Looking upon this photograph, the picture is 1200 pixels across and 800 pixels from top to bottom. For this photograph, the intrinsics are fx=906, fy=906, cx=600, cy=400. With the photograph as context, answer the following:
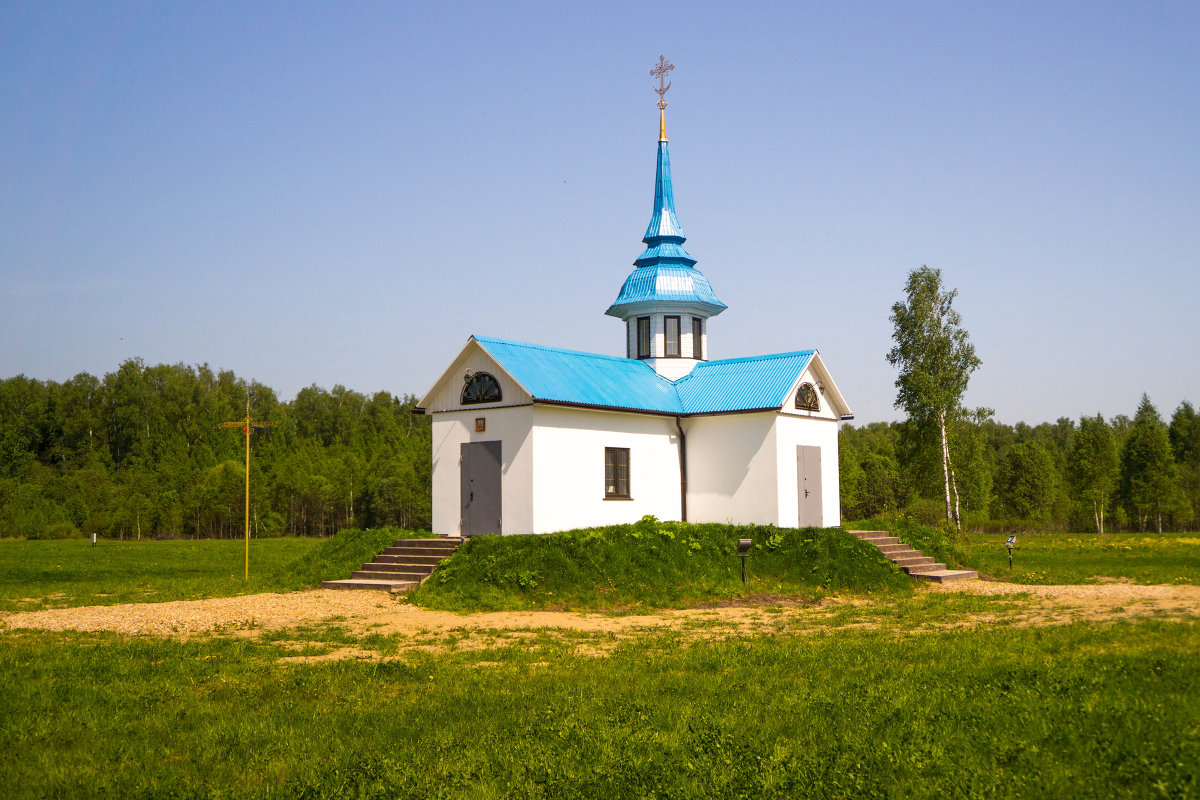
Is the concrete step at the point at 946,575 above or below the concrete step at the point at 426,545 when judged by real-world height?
below

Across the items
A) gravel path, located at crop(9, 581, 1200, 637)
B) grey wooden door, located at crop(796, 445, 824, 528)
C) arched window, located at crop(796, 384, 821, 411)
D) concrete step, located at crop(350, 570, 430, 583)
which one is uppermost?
arched window, located at crop(796, 384, 821, 411)

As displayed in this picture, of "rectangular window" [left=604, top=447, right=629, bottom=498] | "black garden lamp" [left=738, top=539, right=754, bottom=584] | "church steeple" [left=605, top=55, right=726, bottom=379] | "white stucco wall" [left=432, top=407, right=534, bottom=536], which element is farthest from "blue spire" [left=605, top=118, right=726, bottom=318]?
"black garden lamp" [left=738, top=539, right=754, bottom=584]

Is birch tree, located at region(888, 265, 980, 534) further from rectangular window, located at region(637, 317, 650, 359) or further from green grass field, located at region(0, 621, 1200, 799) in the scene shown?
green grass field, located at region(0, 621, 1200, 799)

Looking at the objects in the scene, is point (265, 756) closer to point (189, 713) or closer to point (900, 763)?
point (189, 713)

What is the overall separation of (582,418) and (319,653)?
38.4ft

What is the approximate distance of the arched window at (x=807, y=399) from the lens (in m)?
26.2

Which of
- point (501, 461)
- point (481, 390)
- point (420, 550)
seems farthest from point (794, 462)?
point (420, 550)

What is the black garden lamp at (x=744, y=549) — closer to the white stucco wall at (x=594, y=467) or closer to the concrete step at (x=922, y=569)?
the white stucco wall at (x=594, y=467)

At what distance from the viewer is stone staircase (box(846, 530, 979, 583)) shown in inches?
901

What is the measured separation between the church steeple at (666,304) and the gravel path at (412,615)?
38.4 ft

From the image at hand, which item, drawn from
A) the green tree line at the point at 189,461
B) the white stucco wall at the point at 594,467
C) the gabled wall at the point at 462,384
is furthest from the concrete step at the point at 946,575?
the green tree line at the point at 189,461

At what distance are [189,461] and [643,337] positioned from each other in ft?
191

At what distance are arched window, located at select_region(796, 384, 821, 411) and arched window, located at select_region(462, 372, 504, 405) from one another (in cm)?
872

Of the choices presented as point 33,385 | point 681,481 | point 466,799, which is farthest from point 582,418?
point 33,385
